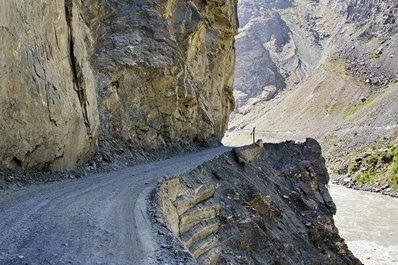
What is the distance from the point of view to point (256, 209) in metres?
17.3

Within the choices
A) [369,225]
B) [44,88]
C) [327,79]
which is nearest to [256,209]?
[44,88]

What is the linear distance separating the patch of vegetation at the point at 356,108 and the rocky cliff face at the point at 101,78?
56989mm

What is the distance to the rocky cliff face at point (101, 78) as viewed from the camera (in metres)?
12.8

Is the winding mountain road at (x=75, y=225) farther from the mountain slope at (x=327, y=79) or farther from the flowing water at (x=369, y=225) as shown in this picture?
the mountain slope at (x=327, y=79)

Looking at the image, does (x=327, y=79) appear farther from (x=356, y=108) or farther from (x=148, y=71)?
(x=148, y=71)

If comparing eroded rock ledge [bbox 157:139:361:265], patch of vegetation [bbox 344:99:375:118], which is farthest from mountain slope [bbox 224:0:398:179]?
eroded rock ledge [bbox 157:139:361:265]

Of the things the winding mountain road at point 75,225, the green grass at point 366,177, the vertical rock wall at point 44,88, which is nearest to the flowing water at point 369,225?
the green grass at point 366,177

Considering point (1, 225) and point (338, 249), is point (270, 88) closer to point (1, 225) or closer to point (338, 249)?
point (338, 249)

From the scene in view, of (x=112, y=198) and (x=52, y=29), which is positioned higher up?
(x=52, y=29)

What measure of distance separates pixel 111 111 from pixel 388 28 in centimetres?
10746

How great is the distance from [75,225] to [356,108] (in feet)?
288

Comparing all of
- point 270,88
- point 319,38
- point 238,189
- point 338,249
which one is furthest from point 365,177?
point 319,38

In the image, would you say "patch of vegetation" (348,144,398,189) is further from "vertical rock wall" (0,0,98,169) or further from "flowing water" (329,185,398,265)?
"vertical rock wall" (0,0,98,169)

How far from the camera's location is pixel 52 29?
15195mm
